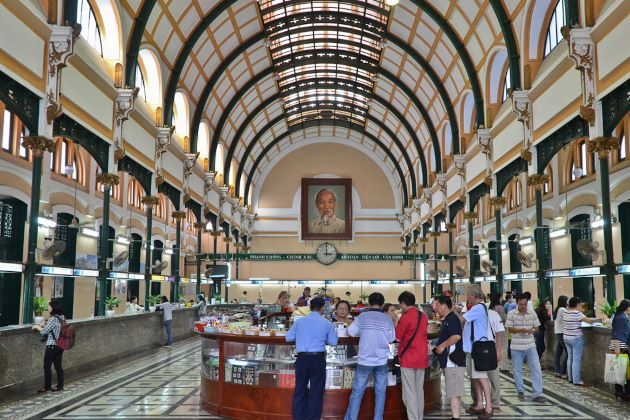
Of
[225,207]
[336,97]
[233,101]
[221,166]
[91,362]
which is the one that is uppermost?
[336,97]

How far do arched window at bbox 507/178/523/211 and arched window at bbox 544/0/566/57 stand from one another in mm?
8114

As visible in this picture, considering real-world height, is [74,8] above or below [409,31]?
below

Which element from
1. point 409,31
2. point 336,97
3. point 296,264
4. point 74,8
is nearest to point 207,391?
point 74,8

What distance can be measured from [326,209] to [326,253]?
11.1 ft

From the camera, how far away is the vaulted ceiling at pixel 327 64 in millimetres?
19656

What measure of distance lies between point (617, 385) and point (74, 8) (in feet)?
42.0

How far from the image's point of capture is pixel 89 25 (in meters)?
15.1

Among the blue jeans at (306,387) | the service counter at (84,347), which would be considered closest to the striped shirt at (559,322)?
the blue jeans at (306,387)

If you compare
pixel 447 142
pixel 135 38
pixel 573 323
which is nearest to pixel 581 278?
pixel 573 323

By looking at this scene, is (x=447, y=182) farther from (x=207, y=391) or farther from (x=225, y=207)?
(x=207, y=391)

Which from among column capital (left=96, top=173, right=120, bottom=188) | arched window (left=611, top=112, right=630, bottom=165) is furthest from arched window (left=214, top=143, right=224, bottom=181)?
arched window (left=611, top=112, right=630, bottom=165)

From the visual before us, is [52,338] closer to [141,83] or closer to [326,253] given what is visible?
[141,83]

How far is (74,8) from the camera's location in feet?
40.6

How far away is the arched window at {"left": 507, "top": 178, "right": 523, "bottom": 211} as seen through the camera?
24.0 meters
